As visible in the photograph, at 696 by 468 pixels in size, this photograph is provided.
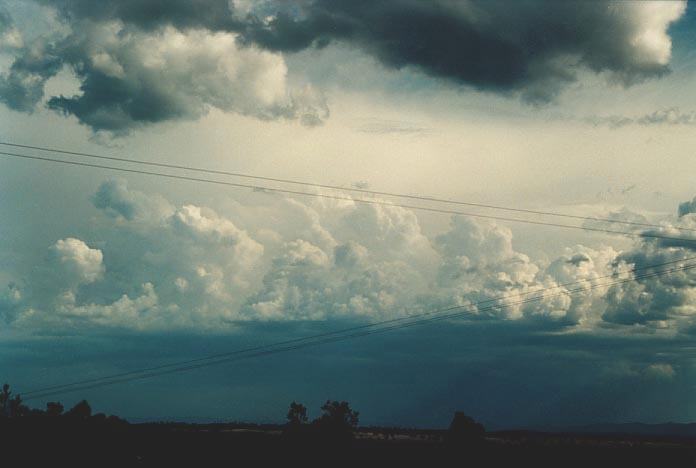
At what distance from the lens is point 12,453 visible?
134 metres

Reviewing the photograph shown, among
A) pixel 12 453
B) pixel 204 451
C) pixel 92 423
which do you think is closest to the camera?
pixel 12 453

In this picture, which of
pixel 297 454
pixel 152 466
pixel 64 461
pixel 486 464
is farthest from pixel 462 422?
pixel 64 461

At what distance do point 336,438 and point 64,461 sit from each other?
271 feet

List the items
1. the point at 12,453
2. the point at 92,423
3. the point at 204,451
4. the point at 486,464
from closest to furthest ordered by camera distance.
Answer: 1. the point at 12,453
2. the point at 92,423
3. the point at 486,464
4. the point at 204,451

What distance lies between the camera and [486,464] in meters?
183

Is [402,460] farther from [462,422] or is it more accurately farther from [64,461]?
[64,461]

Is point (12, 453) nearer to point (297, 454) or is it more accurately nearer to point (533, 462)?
point (297, 454)

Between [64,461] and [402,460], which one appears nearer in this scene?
[64,461]

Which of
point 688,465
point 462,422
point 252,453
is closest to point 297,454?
point 252,453

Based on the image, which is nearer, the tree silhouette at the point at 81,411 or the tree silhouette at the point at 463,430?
the tree silhouette at the point at 81,411

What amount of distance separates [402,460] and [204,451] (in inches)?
2205

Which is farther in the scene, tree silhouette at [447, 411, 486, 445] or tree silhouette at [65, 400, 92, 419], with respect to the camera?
tree silhouette at [447, 411, 486, 445]

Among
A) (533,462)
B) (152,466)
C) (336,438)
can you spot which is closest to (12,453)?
(152,466)

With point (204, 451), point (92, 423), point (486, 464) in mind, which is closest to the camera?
point (92, 423)
